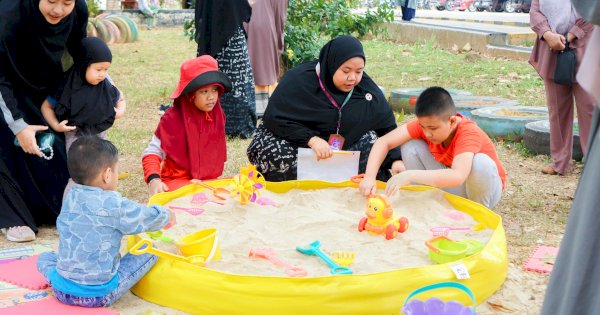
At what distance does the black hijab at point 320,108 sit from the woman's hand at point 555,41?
135 cm

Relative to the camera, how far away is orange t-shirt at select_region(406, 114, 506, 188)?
3.97 m

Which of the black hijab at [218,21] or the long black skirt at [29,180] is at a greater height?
the black hijab at [218,21]

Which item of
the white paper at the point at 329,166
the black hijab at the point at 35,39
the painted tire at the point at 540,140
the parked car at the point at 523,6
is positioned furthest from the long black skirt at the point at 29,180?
the parked car at the point at 523,6

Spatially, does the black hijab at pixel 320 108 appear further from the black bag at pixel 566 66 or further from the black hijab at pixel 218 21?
the black hijab at pixel 218 21

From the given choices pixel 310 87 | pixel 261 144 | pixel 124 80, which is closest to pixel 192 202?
pixel 261 144

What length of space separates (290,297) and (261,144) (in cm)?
201

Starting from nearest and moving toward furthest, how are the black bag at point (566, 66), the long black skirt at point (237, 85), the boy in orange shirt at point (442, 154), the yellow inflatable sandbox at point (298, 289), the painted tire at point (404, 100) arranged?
the yellow inflatable sandbox at point (298, 289) → the boy in orange shirt at point (442, 154) → the black bag at point (566, 66) → the long black skirt at point (237, 85) → the painted tire at point (404, 100)

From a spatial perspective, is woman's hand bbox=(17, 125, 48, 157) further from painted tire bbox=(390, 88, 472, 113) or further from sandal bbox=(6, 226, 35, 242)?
painted tire bbox=(390, 88, 472, 113)

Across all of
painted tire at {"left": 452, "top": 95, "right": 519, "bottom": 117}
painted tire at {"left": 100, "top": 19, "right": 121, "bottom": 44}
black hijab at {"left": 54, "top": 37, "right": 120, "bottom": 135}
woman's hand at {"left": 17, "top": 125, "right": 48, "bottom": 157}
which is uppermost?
black hijab at {"left": 54, "top": 37, "right": 120, "bottom": 135}

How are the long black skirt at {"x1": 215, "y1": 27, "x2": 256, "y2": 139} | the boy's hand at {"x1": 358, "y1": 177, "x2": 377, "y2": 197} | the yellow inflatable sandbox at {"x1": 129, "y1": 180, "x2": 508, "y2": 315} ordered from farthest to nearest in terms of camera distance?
the long black skirt at {"x1": 215, "y1": 27, "x2": 256, "y2": 139}, the boy's hand at {"x1": 358, "y1": 177, "x2": 377, "y2": 197}, the yellow inflatable sandbox at {"x1": 129, "y1": 180, "x2": 508, "y2": 315}

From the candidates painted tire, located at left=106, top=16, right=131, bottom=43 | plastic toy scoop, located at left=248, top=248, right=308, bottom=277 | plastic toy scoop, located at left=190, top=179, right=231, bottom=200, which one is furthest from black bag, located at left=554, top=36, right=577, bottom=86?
painted tire, located at left=106, top=16, right=131, bottom=43

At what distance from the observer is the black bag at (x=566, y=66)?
5.05 metres

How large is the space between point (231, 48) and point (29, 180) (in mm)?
2657

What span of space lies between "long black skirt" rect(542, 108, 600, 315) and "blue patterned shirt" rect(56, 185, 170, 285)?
1948 mm
